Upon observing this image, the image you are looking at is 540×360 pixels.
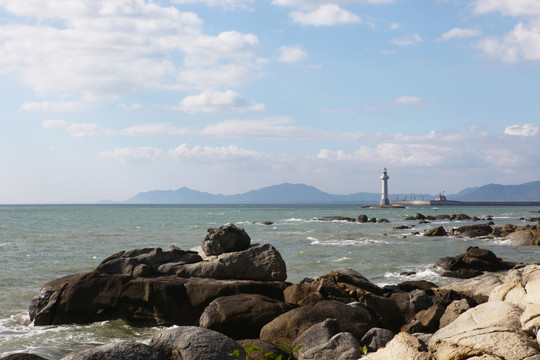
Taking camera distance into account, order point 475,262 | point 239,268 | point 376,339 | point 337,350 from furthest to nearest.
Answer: point 475,262 < point 239,268 < point 376,339 < point 337,350

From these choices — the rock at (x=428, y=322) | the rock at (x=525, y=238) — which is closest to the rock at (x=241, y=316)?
the rock at (x=428, y=322)

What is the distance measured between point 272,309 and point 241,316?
732mm

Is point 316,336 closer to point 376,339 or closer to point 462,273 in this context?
point 376,339

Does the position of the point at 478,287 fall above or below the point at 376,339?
below

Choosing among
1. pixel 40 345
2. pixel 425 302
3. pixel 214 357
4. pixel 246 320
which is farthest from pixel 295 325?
pixel 40 345

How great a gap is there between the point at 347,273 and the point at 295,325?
6.15m

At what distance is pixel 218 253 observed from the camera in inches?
712

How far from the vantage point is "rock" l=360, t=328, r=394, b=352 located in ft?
33.9

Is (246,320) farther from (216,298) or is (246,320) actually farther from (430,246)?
(430,246)

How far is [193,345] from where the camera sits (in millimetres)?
9289

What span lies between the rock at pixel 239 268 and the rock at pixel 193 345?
7.20 m

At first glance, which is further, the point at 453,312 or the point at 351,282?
the point at 351,282

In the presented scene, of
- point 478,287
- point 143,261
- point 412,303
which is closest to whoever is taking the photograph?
point 412,303

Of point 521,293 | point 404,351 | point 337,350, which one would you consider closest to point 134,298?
point 337,350
